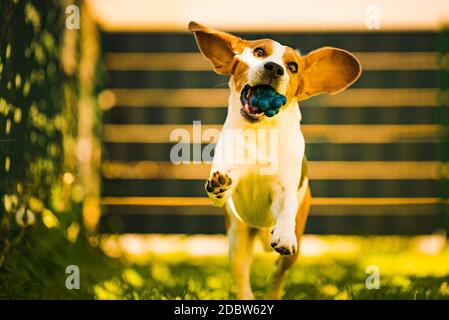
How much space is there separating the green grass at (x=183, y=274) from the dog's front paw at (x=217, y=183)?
3.24 feet

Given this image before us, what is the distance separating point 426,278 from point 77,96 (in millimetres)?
2992

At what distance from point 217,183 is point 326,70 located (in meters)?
0.73

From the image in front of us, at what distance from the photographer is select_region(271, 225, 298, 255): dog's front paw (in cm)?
231

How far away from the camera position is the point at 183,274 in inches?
177

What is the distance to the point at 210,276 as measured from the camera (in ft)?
14.4

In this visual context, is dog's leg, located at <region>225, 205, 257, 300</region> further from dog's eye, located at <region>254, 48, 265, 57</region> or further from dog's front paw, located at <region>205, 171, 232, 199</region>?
dog's eye, located at <region>254, 48, 265, 57</region>

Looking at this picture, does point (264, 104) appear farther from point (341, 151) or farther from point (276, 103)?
point (341, 151)

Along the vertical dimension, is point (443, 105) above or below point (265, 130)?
above

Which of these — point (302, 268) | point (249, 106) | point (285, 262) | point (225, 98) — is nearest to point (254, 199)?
point (249, 106)

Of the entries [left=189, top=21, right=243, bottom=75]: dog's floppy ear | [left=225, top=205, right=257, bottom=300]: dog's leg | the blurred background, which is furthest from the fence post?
[left=189, top=21, right=243, bottom=75]: dog's floppy ear
